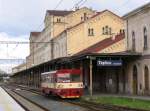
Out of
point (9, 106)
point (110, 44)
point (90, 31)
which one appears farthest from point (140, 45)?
point (90, 31)

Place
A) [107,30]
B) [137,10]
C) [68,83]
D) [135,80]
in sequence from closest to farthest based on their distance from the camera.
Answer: [68,83]
[137,10]
[135,80]
[107,30]

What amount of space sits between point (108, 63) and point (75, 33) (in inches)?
1362

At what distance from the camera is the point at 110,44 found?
58.0 metres

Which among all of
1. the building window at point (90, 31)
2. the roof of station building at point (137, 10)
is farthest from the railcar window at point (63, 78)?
the building window at point (90, 31)

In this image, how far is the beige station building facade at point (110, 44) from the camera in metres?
40.9

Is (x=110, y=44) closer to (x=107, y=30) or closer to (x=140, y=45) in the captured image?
(x=140, y=45)

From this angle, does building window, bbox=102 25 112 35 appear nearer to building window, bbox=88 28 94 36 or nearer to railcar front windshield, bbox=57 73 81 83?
building window, bbox=88 28 94 36

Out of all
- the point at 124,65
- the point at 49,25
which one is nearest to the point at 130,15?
the point at 124,65

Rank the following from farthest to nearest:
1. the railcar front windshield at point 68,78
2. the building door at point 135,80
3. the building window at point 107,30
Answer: the building window at point 107,30
the building door at point 135,80
the railcar front windshield at point 68,78

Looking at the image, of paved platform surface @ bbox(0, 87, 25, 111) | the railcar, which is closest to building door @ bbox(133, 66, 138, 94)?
the railcar

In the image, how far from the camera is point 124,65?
45.2m

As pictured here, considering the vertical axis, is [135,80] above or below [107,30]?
below

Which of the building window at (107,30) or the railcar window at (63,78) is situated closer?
the railcar window at (63,78)

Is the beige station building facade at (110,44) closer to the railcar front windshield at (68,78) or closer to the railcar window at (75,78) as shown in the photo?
the railcar window at (75,78)
